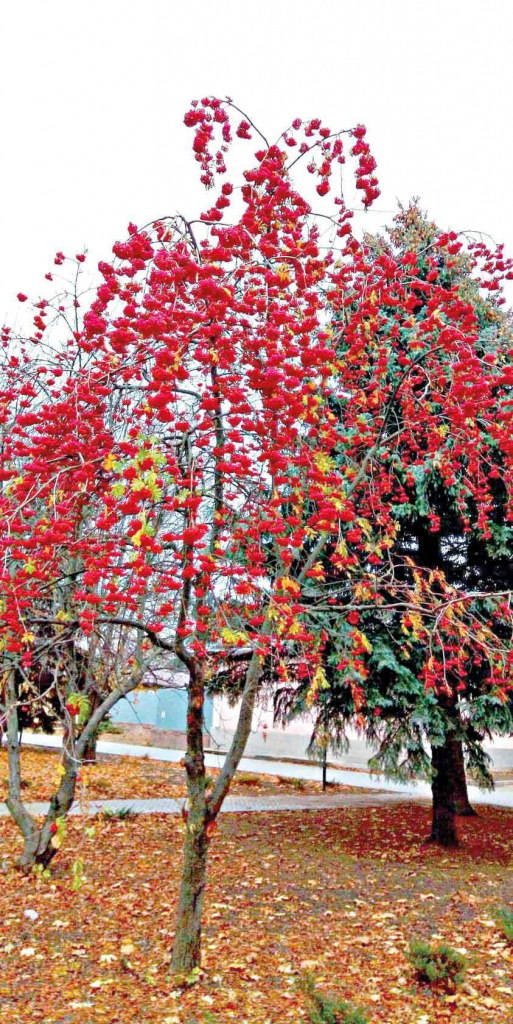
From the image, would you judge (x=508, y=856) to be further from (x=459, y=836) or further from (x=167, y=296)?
(x=167, y=296)

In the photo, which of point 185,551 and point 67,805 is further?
point 67,805

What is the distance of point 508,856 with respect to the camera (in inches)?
355

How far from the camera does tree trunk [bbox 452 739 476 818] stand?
401 inches

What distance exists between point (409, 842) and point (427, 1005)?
16.0 feet

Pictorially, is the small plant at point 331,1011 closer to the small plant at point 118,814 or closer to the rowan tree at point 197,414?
the rowan tree at point 197,414

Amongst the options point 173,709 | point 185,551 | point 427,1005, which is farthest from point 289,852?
point 173,709

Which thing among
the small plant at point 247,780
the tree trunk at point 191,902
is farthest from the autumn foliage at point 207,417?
the small plant at point 247,780

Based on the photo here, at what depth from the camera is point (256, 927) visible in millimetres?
6184

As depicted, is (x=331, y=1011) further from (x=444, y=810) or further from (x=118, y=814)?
(x=118, y=814)

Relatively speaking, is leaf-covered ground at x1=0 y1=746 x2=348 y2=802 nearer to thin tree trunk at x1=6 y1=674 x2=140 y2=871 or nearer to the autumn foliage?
thin tree trunk at x1=6 y1=674 x2=140 y2=871

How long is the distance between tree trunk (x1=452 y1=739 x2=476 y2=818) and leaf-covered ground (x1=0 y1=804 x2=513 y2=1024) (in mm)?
941

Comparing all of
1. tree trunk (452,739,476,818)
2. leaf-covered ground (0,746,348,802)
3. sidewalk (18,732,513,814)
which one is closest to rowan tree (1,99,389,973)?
tree trunk (452,739,476,818)

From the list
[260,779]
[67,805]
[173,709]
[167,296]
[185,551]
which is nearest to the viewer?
[167,296]

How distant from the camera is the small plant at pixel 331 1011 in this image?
4.31 m
